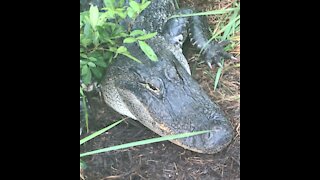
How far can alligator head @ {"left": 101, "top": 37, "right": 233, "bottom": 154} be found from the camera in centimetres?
239

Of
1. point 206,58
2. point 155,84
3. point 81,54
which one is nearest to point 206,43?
point 206,58

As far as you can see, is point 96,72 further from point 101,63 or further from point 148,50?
point 148,50

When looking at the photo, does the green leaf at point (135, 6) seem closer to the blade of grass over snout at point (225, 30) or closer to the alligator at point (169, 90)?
the alligator at point (169, 90)

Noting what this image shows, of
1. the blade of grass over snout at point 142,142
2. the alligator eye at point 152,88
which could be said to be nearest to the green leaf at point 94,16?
the alligator eye at point 152,88

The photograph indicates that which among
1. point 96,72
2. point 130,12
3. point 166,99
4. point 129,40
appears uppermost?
point 130,12

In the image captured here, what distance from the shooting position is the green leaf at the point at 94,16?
93.2 inches

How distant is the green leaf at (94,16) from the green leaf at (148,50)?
21 cm

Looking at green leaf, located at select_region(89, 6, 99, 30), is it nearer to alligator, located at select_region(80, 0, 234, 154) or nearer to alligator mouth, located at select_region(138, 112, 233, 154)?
alligator, located at select_region(80, 0, 234, 154)

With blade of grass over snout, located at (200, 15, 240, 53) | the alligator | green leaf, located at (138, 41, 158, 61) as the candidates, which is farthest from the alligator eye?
blade of grass over snout, located at (200, 15, 240, 53)

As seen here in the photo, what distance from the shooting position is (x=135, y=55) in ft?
8.15

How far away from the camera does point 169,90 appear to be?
2.42 m

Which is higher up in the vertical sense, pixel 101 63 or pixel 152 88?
pixel 101 63

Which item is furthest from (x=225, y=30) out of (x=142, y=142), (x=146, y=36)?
(x=142, y=142)

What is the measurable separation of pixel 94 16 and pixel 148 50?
0.88ft
